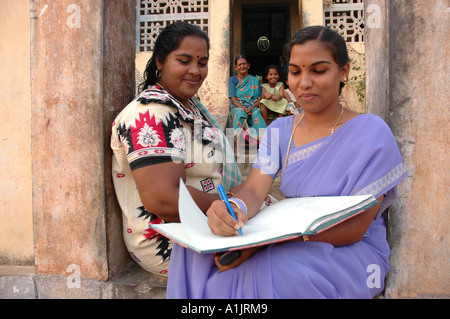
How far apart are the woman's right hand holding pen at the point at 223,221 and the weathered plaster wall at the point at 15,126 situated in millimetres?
2214

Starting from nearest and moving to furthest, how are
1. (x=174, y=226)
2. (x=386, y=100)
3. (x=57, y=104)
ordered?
(x=174, y=226)
(x=386, y=100)
(x=57, y=104)

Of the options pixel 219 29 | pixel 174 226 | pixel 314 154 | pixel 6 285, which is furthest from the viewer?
pixel 219 29

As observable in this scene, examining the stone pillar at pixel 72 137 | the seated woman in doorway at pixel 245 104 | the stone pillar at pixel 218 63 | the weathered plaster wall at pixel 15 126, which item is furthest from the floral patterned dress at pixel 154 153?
the stone pillar at pixel 218 63

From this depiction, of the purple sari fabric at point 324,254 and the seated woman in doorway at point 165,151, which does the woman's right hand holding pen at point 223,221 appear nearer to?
the purple sari fabric at point 324,254

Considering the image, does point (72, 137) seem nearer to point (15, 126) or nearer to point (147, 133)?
→ point (147, 133)

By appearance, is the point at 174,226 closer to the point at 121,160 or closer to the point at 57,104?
the point at 121,160

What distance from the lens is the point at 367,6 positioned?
192cm

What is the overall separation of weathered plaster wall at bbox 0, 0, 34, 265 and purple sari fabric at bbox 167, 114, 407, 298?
6.77 ft

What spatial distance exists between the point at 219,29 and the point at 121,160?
16.4 ft

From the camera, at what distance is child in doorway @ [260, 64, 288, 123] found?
6.47 meters

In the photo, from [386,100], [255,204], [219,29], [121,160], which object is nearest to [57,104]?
[121,160]

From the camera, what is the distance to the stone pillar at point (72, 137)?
1.95 metres

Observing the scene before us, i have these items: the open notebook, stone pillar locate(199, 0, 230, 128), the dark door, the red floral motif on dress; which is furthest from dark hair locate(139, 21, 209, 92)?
the dark door
